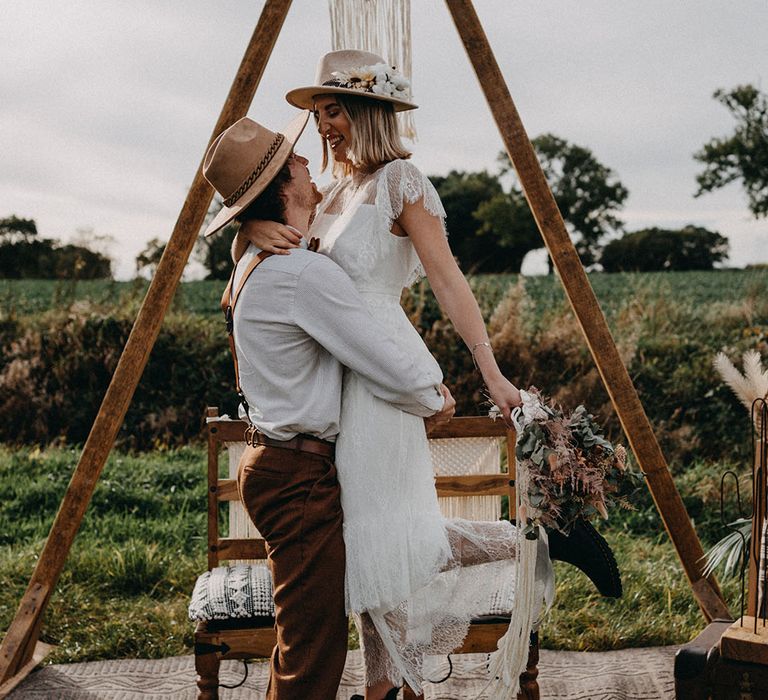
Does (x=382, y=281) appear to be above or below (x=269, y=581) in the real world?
above

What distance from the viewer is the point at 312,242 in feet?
8.27

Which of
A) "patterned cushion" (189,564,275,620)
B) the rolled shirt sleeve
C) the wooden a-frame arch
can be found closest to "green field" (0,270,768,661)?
the wooden a-frame arch

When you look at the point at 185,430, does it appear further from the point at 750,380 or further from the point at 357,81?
the point at 750,380

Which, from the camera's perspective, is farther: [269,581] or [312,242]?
[269,581]

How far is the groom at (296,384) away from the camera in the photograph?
7.53 ft

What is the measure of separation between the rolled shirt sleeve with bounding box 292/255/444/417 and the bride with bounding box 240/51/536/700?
0.39 feet

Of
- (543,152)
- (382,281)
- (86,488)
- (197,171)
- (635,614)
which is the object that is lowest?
(635,614)

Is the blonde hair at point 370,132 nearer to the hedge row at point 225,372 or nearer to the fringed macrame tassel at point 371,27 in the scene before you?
the fringed macrame tassel at point 371,27

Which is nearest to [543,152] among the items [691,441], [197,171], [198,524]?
[691,441]

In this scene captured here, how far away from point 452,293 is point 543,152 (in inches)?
822

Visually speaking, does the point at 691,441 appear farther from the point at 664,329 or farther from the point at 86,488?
the point at 86,488

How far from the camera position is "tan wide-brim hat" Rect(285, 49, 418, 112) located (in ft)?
8.47

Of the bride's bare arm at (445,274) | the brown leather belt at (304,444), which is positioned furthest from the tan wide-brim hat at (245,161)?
the brown leather belt at (304,444)

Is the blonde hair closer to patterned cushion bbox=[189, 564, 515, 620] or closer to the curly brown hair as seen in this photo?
the curly brown hair
